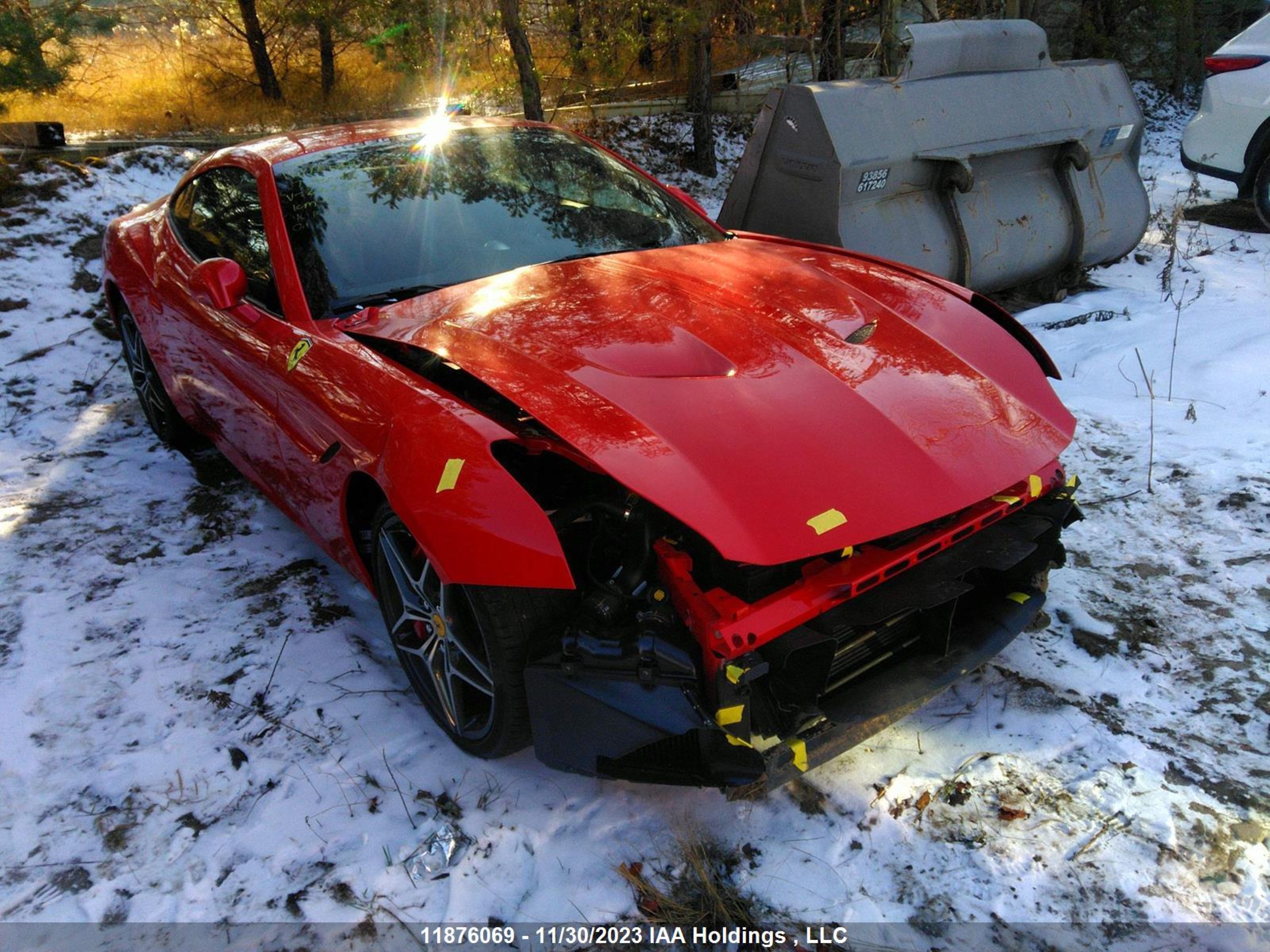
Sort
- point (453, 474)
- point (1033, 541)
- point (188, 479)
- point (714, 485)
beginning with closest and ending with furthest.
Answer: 1. point (714, 485)
2. point (453, 474)
3. point (1033, 541)
4. point (188, 479)

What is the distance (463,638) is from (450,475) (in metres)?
0.45

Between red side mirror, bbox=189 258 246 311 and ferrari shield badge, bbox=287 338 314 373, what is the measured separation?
33 cm

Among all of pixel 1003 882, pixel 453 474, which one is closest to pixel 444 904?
pixel 453 474

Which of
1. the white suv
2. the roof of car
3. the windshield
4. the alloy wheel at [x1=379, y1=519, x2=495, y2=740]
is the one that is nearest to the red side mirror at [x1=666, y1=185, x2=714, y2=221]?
the windshield

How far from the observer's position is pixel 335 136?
328 centimetres

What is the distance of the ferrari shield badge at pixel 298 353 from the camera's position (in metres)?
2.60

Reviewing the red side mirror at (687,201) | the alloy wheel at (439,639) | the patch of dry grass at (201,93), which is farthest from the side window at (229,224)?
the patch of dry grass at (201,93)

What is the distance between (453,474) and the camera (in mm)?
2025

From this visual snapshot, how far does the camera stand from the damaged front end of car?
6.10ft

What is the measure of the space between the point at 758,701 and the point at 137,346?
12.0 ft

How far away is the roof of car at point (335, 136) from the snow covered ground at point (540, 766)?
1441mm

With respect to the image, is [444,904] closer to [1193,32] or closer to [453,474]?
[453,474]

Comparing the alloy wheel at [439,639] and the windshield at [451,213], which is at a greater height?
the windshield at [451,213]

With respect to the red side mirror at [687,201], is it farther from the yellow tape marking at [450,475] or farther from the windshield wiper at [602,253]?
the yellow tape marking at [450,475]
